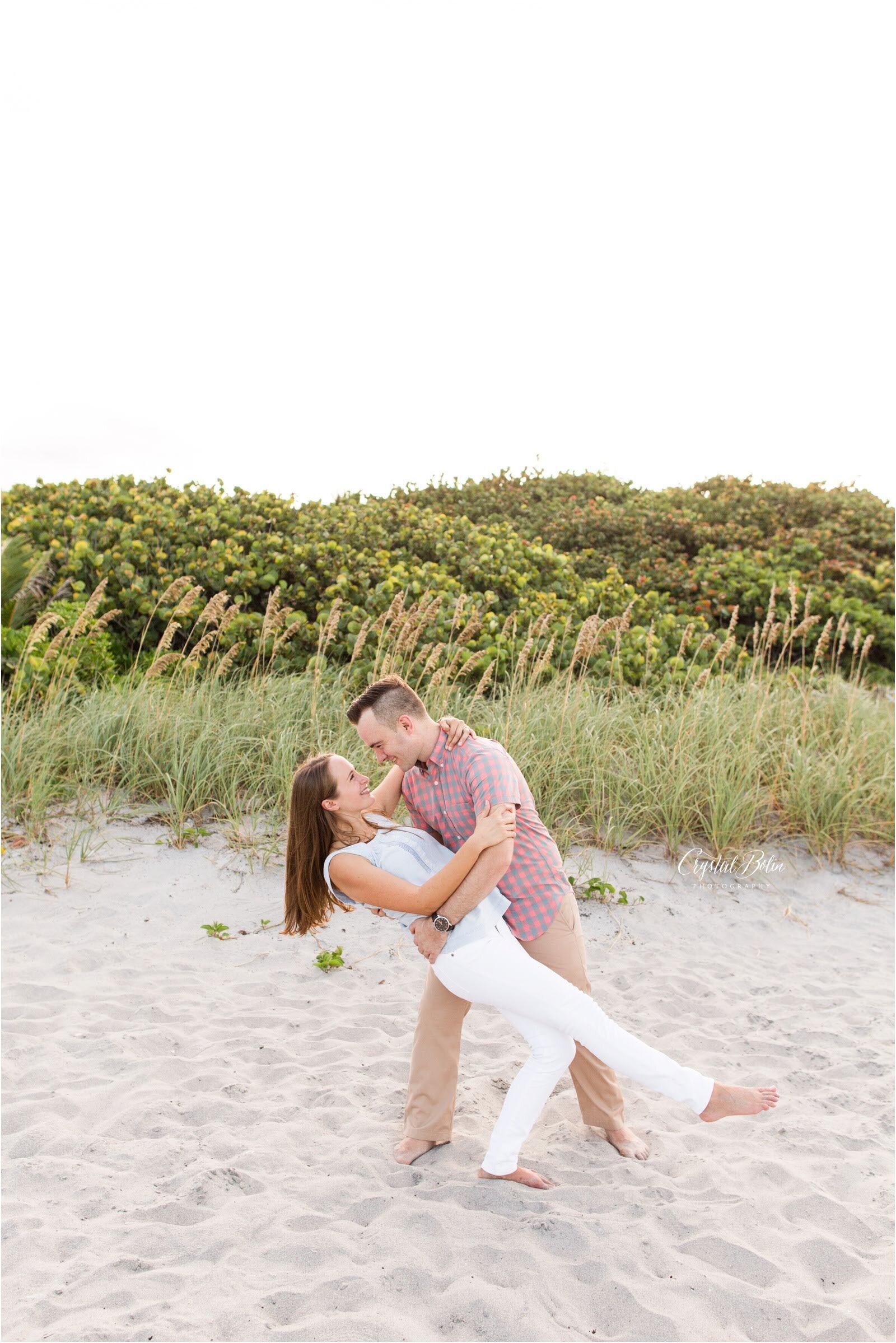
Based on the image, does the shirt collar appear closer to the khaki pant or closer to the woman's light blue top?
the woman's light blue top

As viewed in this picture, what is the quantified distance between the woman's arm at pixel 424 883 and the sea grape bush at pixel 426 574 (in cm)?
350

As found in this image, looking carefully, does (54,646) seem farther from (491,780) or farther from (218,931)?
(491,780)

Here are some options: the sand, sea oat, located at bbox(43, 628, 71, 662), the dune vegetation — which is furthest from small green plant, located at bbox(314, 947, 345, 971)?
sea oat, located at bbox(43, 628, 71, 662)

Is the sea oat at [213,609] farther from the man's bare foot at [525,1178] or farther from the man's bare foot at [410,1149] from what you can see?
the man's bare foot at [525,1178]

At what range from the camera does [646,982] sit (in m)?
5.29

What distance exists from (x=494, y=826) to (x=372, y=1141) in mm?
1528

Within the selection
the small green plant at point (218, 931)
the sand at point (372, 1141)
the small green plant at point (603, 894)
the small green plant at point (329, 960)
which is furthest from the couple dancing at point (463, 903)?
the small green plant at point (603, 894)

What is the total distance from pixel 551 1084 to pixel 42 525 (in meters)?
7.82

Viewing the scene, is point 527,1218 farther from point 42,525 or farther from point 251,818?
point 42,525

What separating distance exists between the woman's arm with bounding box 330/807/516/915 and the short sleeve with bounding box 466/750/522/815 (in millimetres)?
95

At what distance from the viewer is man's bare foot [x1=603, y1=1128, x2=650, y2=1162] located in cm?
373

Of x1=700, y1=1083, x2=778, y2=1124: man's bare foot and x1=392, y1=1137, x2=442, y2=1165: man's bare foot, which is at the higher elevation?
x1=700, y1=1083, x2=778, y2=1124: man's bare foot

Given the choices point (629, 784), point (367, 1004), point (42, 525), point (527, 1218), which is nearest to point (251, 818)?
point (367, 1004)

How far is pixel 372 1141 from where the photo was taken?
3.75 metres
